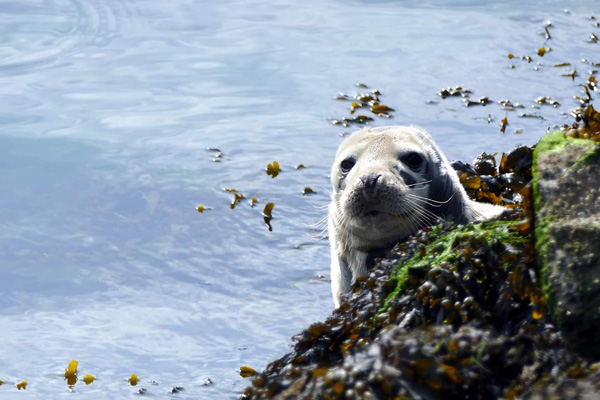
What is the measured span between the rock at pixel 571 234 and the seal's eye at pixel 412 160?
75.4 inches

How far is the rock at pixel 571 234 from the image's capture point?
3.05 meters

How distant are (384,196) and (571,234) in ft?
6.37

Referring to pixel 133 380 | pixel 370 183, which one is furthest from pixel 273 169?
pixel 370 183

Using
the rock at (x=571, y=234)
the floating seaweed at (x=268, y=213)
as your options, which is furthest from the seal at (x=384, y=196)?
the floating seaweed at (x=268, y=213)

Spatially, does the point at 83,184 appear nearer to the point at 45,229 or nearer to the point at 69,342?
the point at 45,229

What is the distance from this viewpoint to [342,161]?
18.8ft

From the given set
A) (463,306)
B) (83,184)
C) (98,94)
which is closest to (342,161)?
(463,306)

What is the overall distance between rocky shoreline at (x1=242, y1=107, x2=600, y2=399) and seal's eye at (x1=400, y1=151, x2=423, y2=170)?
53.4 inches

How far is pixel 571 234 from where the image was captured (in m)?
3.21

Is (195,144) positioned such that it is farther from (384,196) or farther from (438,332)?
(438,332)

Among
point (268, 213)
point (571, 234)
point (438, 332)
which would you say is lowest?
point (268, 213)

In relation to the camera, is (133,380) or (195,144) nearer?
(133,380)

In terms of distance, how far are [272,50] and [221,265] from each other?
6987mm

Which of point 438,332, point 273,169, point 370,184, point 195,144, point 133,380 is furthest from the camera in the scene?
point 195,144
